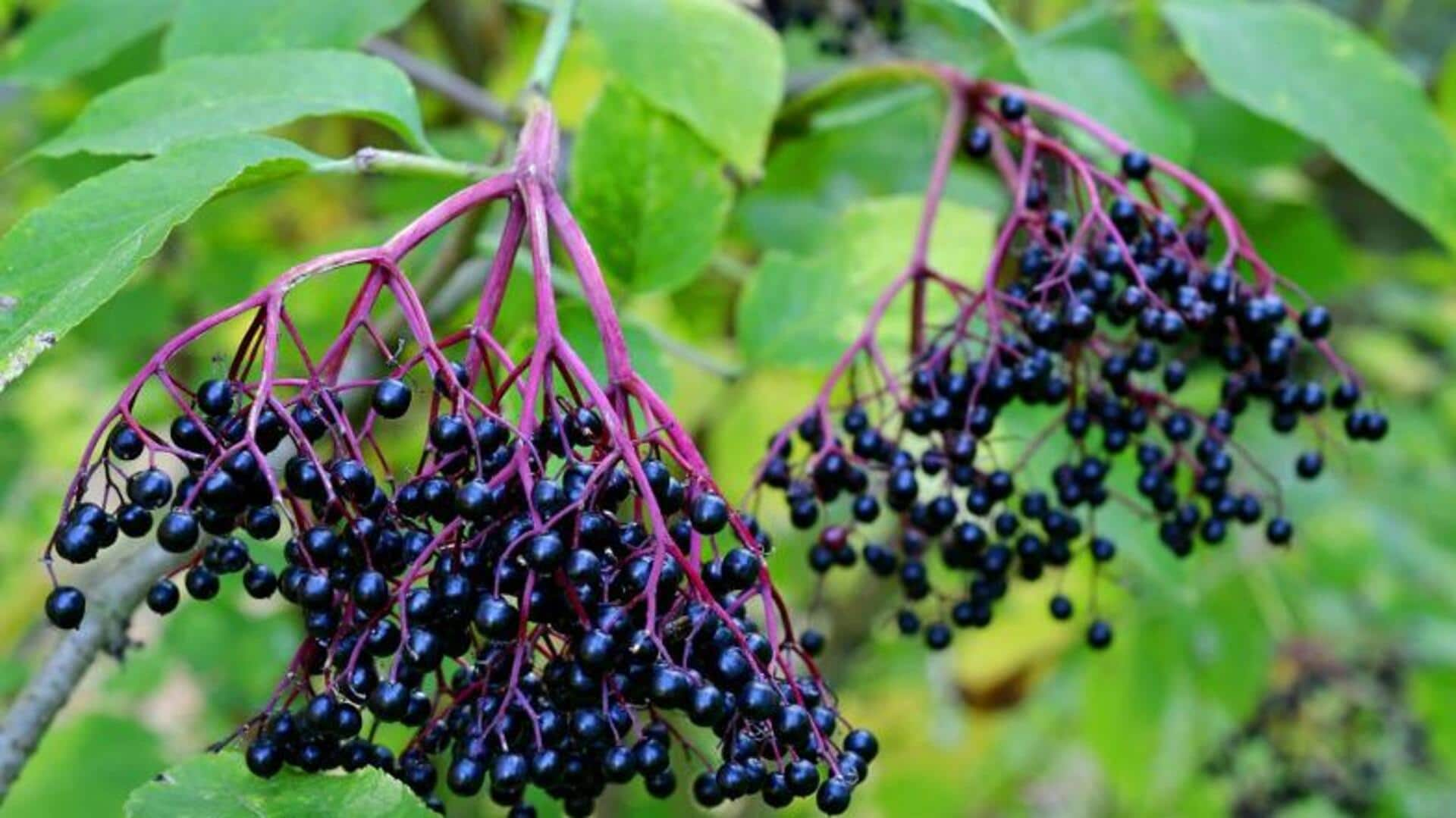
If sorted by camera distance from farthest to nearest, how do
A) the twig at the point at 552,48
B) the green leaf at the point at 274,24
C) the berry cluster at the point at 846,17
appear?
the berry cluster at the point at 846,17, the green leaf at the point at 274,24, the twig at the point at 552,48

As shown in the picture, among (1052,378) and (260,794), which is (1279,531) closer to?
(1052,378)

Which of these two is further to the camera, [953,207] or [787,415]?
[787,415]

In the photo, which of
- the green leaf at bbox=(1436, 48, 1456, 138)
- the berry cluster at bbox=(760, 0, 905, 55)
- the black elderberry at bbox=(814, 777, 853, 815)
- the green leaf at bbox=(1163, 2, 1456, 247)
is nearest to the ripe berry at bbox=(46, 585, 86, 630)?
the black elderberry at bbox=(814, 777, 853, 815)

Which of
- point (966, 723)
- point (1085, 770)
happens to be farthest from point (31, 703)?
point (1085, 770)

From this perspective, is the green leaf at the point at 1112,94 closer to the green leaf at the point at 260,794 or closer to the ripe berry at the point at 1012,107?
the ripe berry at the point at 1012,107

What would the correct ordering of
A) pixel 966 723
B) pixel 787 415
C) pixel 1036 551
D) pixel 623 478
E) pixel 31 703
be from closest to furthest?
pixel 623 478, pixel 31 703, pixel 1036 551, pixel 787 415, pixel 966 723

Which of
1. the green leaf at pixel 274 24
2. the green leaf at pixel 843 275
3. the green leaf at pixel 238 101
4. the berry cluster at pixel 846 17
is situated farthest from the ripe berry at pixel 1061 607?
the berry cluster at pixel 846 17

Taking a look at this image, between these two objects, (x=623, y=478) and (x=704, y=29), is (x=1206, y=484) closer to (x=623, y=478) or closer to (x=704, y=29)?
(x=704, y=29)
